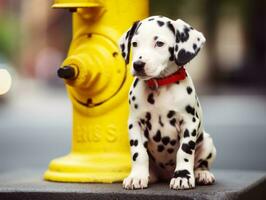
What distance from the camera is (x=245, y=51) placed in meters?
38.6

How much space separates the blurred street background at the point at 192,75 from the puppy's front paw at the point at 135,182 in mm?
5237

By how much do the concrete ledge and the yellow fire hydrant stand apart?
235 mm

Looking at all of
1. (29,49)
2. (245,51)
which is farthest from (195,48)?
(29,49)

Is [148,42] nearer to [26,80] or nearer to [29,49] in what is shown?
[26,80]

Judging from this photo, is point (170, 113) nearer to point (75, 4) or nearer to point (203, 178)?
point (203, 178)

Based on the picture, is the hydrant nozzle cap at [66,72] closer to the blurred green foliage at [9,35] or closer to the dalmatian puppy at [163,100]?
the dalmatian puppy at [163,100]

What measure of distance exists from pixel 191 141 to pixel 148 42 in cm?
59

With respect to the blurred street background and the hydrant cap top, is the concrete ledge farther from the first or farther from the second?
the blurred street background

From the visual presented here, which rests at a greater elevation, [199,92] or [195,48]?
[195,48]

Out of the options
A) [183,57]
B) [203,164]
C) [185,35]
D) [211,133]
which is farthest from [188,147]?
[211,133]

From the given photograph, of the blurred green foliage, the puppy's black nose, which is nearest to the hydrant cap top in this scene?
the puppy's black nose

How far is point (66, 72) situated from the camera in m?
5.74

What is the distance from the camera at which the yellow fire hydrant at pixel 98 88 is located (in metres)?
5.80

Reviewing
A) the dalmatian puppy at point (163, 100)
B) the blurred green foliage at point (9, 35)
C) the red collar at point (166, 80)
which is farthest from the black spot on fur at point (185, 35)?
the blurred green foliage at point (9, 35)
